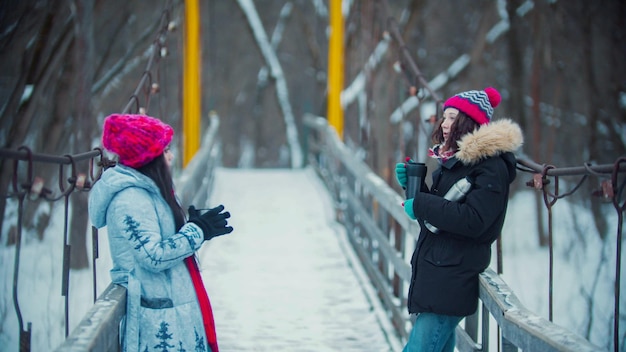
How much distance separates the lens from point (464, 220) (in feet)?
8.99

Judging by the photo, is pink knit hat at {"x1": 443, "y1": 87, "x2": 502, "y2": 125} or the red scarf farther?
pink knit hat at {"x1": 443, "y1": 87, "x2": 502, "y2": 125}

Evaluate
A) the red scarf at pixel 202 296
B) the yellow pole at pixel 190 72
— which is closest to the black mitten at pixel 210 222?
the red scarf at pixel 202 296

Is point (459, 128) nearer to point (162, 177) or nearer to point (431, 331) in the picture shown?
point (431, 331)

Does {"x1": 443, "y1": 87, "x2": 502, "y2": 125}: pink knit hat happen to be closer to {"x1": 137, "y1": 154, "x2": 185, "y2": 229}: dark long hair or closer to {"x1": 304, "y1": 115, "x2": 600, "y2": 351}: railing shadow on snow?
{"x1": 304, "y1": 115, "x2": 600, "y2": 351}: railing shadow on snow

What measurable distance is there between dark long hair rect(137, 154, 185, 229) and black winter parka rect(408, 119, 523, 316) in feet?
2.84

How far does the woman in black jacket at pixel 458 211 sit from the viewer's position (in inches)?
108

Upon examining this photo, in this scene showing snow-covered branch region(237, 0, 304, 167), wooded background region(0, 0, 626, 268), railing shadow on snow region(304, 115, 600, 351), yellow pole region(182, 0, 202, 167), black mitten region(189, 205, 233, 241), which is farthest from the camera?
snow-covered branch region(237, 0, 304, 167)

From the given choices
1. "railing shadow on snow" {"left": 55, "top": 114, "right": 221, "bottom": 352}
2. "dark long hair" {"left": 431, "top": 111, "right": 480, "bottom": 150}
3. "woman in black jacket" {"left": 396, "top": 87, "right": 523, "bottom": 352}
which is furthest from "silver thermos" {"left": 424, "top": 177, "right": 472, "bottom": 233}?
"railing shadow on snow" {"left": 55, "top": 114, "right": 221, "bottom": 352}

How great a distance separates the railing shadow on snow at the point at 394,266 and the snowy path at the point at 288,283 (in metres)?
0.15

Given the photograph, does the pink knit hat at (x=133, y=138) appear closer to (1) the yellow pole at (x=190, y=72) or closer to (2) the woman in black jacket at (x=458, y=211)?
(2) the woman in black jacket at (x=458, y=211)

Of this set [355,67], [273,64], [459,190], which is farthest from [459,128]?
[273,64]

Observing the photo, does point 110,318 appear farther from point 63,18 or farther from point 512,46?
point 512,46

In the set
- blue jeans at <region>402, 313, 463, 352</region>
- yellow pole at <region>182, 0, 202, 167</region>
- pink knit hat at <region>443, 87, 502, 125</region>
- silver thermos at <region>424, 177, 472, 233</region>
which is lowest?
blue jeans at <region>402, 313, 463, 352</region>

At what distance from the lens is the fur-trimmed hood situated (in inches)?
108
